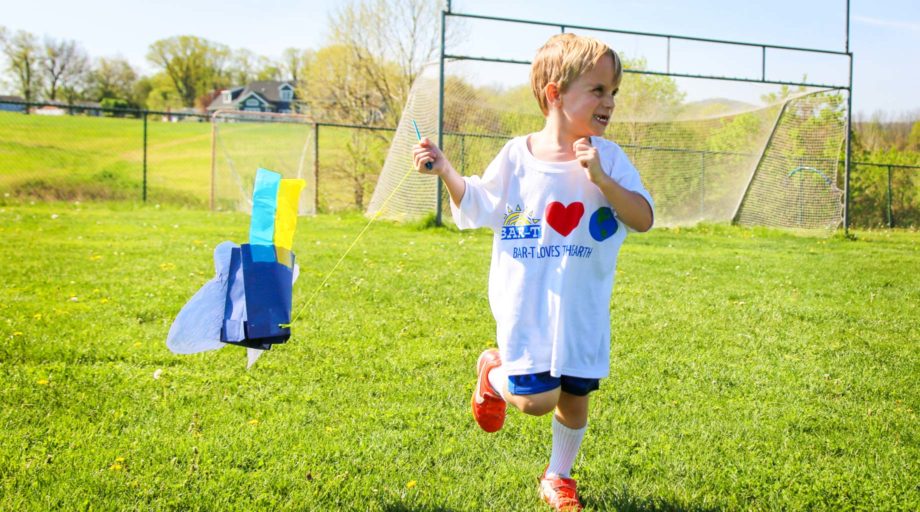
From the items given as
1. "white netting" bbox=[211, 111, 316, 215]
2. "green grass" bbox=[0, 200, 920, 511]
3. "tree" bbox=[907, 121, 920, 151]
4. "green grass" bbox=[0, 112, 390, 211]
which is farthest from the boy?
"tree" bbox=[907, 121, 920, 151]

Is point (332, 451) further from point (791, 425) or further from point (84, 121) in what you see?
point (84, 121)

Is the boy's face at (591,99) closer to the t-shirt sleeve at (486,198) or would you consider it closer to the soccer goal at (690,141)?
the t-shirt sleeve at (486,198)

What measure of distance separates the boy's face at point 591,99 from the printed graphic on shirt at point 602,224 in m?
0.28

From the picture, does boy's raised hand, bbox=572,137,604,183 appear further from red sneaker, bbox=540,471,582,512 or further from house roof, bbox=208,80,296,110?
house roof, bbox=208,80,296,110

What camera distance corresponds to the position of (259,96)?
70312 mm

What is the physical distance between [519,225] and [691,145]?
13.9 m

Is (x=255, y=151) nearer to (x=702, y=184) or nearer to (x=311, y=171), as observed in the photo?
(x=311, y=171)

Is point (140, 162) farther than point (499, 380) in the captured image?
Yes

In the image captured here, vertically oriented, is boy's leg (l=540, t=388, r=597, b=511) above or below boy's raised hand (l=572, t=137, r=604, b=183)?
below

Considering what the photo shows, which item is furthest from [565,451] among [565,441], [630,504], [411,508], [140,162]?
[140,162]

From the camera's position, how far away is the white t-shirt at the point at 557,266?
2.74 m

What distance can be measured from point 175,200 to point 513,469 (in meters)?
18.9

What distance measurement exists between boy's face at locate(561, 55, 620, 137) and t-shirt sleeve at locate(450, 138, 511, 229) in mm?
277

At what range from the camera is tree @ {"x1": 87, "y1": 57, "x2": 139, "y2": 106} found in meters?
55.8
